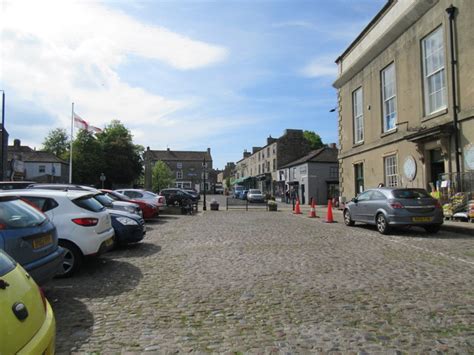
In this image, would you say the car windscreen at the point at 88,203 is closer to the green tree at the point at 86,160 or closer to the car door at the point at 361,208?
the car door at the point at 361,208

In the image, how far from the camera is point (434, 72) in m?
15.9

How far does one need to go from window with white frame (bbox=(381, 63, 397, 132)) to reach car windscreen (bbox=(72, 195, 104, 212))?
16473mm

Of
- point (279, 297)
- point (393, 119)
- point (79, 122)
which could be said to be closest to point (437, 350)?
point (279, 297)

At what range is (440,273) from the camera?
6.42 m

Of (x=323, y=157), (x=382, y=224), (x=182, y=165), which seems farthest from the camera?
(x=182, y=165)

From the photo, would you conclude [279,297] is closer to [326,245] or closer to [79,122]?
[326,245]

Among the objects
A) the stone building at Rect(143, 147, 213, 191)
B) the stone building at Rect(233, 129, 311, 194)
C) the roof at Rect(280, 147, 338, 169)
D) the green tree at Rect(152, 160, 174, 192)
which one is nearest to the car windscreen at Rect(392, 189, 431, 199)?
the roof at Rect(280, 147, 338, 169)

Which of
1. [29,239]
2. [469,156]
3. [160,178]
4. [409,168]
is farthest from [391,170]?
[160,178]

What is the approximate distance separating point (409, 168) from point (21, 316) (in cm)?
1839

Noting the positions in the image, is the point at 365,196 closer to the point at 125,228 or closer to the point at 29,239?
the point at 125,228

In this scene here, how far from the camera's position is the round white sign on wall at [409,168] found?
1752 centimetres

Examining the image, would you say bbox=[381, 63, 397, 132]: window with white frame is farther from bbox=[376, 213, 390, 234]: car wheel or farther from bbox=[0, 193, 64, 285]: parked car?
bbox=[0, 193, 64, 285]: parked car

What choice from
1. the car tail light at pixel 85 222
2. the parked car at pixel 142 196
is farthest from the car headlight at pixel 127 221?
the parked car at pixel 142 196

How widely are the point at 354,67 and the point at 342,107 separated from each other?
3530 mm
